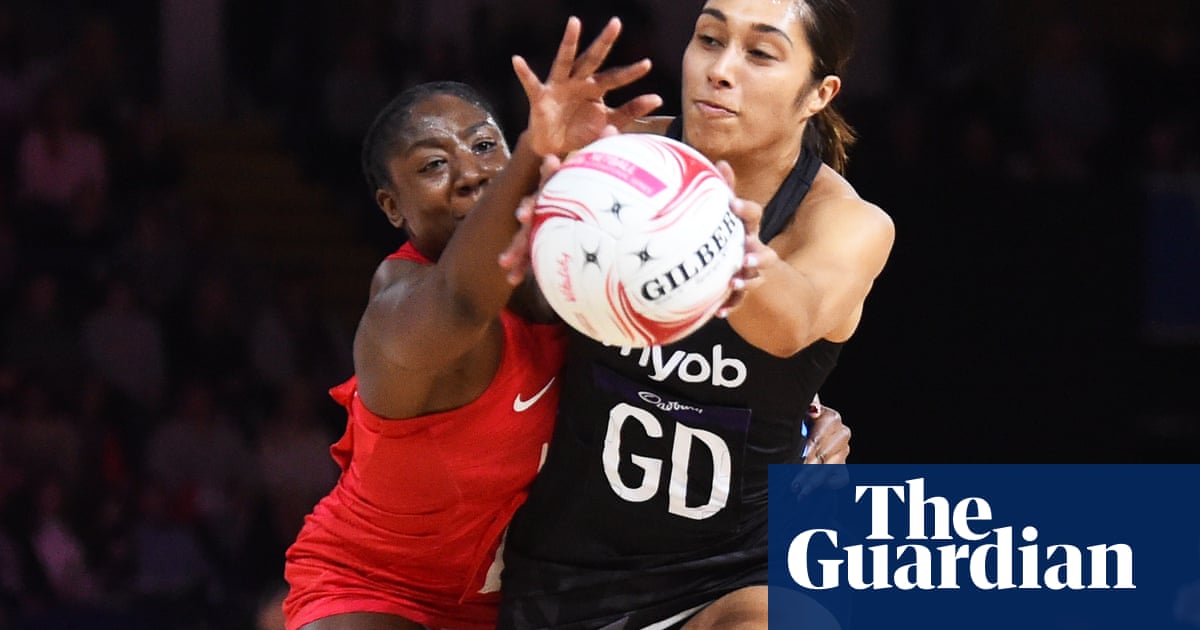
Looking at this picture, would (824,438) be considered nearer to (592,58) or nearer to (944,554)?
(944,554)

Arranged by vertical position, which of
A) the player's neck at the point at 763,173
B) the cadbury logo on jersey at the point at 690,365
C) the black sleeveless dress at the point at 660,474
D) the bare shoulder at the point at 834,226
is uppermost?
the player's neck at the point at 763,173

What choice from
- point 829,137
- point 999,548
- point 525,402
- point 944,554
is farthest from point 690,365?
point 999,548

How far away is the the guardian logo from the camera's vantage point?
4523 mm

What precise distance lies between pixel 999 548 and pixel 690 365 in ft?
6.03

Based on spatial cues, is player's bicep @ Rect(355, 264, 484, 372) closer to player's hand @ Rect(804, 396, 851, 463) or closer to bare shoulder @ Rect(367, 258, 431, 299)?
bare shoulder @ Rect(367, 258, 431, 299)

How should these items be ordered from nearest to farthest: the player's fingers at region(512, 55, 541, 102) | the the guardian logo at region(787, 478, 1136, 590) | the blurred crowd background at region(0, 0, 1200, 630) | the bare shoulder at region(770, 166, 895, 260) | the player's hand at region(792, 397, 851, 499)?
the player's fingers at region(512, 55, 541, 102), the bare shoulder at region(770, 166, 895, 260), the player's hand at region(792, 397, 851, 499), the the guardian logo at region(787, 478, 1136, 590), the blurred crowd background at region(0, 0, 1200, 630)

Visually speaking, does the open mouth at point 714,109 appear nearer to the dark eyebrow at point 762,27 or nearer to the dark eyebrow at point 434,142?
the dark eyebrow at point 762,27

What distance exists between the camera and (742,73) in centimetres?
331

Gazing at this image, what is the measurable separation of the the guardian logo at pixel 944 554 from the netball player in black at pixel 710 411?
0.58 meters

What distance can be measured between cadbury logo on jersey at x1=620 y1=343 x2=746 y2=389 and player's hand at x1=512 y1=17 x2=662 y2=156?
22.7 inches

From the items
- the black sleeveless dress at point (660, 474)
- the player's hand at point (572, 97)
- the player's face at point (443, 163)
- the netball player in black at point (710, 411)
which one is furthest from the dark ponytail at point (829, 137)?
the player's hand at point (572, 97)

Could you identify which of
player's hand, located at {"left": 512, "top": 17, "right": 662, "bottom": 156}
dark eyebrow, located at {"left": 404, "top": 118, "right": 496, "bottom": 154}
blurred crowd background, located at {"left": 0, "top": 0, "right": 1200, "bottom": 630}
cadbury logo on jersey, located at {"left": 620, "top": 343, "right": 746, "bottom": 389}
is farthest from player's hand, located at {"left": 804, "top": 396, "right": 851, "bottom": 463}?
blurred crowd background, located at {"left": 0, "top": 0, "right": 1200, "bottom": 630}

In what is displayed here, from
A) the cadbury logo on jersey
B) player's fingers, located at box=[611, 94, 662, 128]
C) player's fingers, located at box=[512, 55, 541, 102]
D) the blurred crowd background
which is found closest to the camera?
player's fingers, located at box=[512, 55, 541, 102]

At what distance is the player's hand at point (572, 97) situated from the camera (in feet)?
9.75
